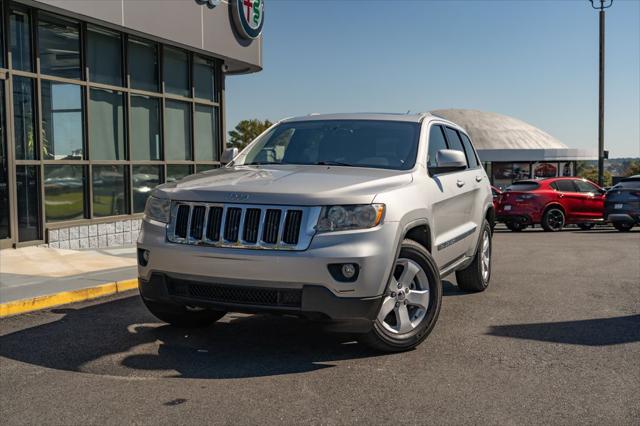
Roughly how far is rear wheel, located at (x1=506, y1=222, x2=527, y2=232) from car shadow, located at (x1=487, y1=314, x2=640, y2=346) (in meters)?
13.5

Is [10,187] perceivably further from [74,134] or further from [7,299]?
[7,299]

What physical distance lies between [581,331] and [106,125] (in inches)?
378

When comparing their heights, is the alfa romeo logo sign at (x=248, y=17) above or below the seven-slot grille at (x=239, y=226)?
above

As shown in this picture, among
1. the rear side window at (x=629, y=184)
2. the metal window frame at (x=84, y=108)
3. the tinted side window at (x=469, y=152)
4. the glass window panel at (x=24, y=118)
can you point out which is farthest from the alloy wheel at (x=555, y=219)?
the glass window panel at (x=24, y=118)

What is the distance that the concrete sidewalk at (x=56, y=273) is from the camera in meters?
7.20

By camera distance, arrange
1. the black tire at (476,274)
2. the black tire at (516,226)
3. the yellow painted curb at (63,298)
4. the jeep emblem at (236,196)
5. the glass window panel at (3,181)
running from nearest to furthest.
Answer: the jeep emblem at (236,196) < the yellow painted curb at (63,298) < the black tire at (476,274) < the glass window panel at (3,181) < the black tire at (516,226)

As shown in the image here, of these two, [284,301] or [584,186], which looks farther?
[584,186]

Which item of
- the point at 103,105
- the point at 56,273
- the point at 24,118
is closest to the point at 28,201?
the point at 24,118

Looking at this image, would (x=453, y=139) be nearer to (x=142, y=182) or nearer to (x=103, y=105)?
(x=103, y=105)

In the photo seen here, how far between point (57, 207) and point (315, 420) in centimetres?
911

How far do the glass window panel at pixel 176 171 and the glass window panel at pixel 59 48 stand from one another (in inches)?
126

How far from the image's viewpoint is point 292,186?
4.86 meters

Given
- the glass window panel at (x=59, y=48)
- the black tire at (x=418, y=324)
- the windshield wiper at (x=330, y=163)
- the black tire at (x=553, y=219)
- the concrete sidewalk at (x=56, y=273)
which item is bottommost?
the black tire at (x=553, y=219)

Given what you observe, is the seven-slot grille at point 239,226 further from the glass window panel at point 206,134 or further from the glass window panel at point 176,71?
the glass window panel at point 206,134
